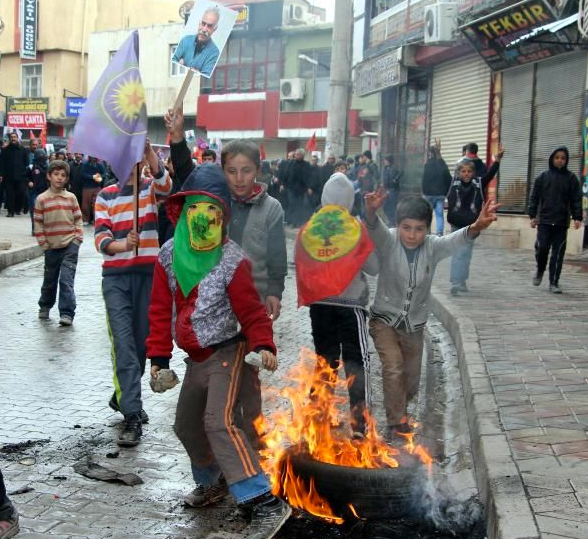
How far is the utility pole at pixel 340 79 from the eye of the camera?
20688 mm

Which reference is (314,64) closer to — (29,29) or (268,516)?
(29,29)

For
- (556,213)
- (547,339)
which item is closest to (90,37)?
(556,213)

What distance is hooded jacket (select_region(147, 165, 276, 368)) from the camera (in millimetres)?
4207

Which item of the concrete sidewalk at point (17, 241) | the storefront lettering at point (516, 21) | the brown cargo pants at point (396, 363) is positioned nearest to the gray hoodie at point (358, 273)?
the brown cargo pants at point (396, 363)

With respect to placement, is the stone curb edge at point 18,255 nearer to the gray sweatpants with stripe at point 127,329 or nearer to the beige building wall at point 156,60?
the gray sweatpants with stripe at point 127,329

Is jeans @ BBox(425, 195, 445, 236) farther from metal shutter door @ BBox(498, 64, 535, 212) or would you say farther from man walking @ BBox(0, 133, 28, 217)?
man walking @ BBox(0, 133, 28, 217)

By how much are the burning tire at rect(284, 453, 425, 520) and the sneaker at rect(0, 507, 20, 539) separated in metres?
1.33

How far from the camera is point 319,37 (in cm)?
3966

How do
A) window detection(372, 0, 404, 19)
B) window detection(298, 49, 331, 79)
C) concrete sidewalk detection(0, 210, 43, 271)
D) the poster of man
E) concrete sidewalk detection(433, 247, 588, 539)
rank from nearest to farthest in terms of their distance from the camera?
1. concrete sidewalk detection(433, 247, 588, 539)
2. the poster of man
3. concrete sidewalk detection(0, 210, 43, 271)
4. window detection(372, 0, 404, 19)
5. window detection(298, 49, 331, 79)

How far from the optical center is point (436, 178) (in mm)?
16391

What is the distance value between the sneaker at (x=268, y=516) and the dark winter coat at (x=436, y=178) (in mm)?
12818

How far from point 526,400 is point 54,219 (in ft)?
18.4

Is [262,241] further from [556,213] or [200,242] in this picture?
[556,213]

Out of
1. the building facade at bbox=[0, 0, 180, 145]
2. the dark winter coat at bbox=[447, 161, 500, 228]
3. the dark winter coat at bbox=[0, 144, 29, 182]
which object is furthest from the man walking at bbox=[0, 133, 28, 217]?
the building facade at bbox=[0, 0, 180, 145]
